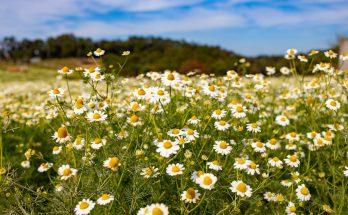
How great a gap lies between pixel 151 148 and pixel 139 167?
2.94ft

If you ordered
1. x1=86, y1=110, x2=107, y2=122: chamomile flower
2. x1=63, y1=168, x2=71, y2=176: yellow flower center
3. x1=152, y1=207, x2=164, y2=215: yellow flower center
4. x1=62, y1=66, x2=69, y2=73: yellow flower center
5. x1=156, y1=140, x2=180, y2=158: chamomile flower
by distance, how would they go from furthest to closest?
x1=62, y1=66, x2=69, y2=73: yellow flower center, x1=86, y1=110, x2=107, y2=122: chamomile flower, x1=156, y1=140, x2=180, y2=158: chamomile flower, x1=63, y1=168, x2=71, y2=176: yellow flower center, x1=152, y1=207, x2=164, y2=215: yellow flower center

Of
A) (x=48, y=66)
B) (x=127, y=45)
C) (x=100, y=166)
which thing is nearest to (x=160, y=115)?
(x=100, y=166)

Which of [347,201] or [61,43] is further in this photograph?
[61,43]

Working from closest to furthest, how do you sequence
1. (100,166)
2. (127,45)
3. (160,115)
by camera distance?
(100,166) < (160,115) < (127,45)

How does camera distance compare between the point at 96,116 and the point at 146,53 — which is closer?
the point at 96,116

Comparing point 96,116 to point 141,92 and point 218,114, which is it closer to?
point 141,92

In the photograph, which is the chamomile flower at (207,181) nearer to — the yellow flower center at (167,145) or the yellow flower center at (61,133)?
the yellow flower center at (167,145)

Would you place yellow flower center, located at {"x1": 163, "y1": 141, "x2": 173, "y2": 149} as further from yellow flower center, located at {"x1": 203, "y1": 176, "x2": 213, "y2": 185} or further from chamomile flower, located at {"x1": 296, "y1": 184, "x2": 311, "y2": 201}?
chamomile flower, located at {"x1": 296, "y1": 184, "x2": 311, "y2": 201}

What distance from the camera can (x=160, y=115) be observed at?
154 inches

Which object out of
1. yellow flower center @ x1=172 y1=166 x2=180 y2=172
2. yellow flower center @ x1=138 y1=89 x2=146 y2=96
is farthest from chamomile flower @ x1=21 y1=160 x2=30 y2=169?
yellow flower center @ x1=172 y1=166 x2=180 y2=172

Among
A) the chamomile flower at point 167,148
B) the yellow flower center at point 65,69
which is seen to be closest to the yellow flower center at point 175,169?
the chamomile flower at point 167,148

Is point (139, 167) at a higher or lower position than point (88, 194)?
higher

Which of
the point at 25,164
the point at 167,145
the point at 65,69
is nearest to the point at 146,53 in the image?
the point at 25,164

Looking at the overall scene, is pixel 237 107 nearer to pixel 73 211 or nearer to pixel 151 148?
pixel 151 148
